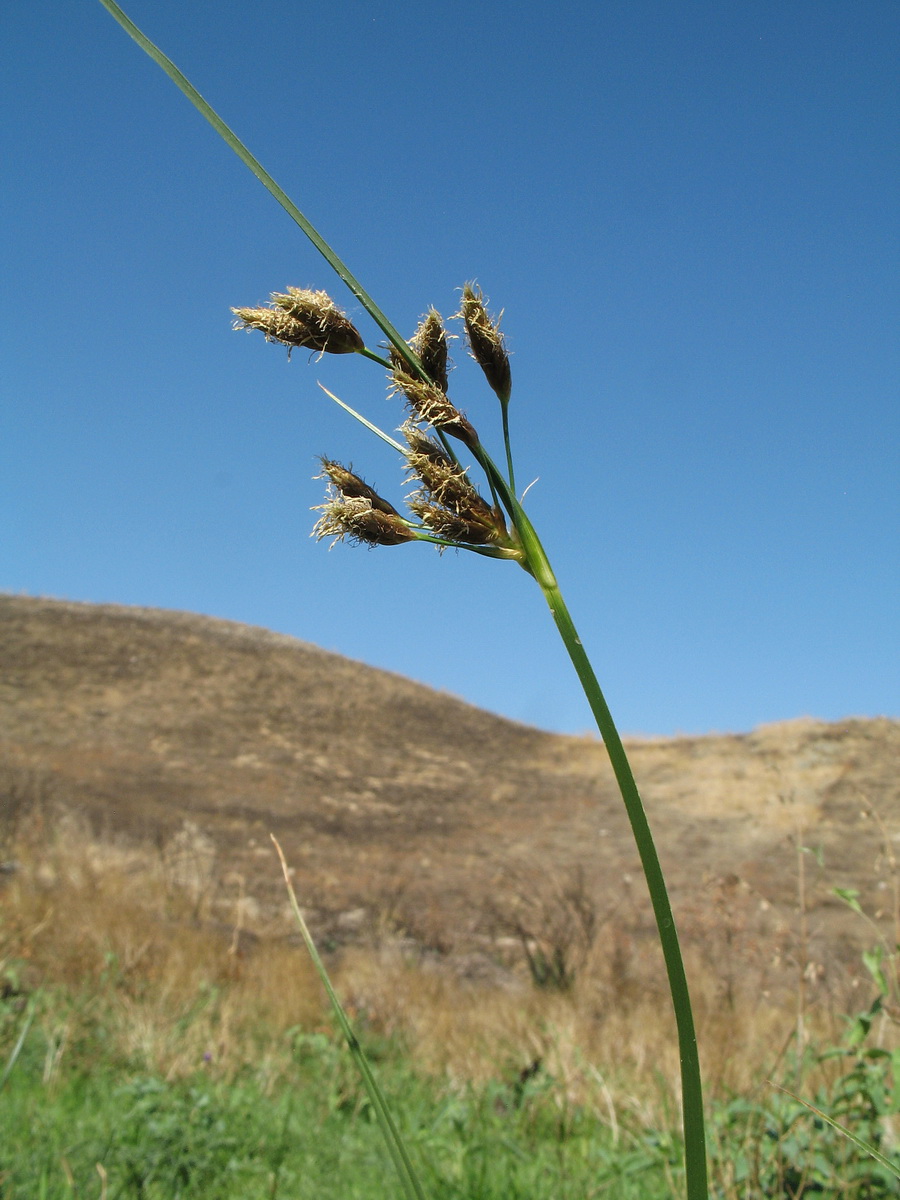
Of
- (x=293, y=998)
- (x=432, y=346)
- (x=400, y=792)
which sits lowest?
(x=293, y=998)

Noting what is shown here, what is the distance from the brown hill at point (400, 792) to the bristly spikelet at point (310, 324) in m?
7.31

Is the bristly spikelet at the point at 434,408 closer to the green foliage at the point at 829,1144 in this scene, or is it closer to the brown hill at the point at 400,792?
the green foliage at the point at 829,1144

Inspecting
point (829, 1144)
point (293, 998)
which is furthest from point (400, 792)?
point (829, 1144)

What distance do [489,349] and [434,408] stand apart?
0.16 metres

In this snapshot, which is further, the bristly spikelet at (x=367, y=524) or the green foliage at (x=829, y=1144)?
the green foliage at (x=829, y=1144)

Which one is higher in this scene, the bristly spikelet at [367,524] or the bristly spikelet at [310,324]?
the bristly spikelet at [310,324]

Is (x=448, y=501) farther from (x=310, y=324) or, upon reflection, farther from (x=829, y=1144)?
(x=829, y=1144)

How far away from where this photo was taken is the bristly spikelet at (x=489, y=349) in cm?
98

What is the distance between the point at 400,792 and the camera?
1839 cm

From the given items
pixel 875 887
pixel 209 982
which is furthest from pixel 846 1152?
pixel 875 887

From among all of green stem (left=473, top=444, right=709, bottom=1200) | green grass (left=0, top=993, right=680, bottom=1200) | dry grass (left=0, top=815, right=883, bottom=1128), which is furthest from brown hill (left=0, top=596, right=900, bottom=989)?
green stem (left=473, top=444, right=709, bottom=1200)

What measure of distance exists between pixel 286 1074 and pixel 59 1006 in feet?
4.80

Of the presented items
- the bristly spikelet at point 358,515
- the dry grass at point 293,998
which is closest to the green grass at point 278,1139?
the dry grass at point 293,998

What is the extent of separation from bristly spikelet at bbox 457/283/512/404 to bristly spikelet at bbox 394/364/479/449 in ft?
0.40
